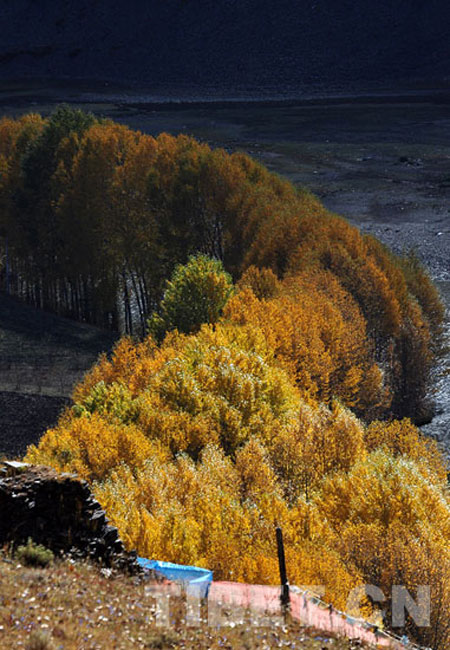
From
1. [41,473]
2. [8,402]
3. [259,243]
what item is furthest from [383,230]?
[41,473]

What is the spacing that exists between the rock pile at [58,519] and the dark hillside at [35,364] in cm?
3860

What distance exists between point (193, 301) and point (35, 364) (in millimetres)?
18969

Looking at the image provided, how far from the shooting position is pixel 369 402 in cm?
6962

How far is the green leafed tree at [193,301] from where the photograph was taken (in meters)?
72.9

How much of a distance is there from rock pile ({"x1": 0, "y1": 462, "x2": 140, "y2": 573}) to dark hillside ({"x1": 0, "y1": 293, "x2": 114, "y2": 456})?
3860 cm

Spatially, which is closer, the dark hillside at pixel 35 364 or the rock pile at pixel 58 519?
the rock pile at pixel 58 519

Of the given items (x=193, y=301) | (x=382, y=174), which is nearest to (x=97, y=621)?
(x=193, y=301)

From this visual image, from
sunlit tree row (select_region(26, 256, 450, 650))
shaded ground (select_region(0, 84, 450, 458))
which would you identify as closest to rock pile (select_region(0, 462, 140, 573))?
sunlit tree row (select_region(26, 256, 450, 650))

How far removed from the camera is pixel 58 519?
77.6ft

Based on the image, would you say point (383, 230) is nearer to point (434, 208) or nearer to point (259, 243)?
point (434, 208)

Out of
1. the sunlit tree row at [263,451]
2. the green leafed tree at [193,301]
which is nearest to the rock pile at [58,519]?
the sunlit tree row at [263,451]

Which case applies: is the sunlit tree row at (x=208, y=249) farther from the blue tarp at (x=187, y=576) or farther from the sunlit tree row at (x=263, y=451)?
the blue tarp at (x=187, y=576)

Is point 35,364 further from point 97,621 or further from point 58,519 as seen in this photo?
point 97,621

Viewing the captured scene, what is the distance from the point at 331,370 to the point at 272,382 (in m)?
8.82
